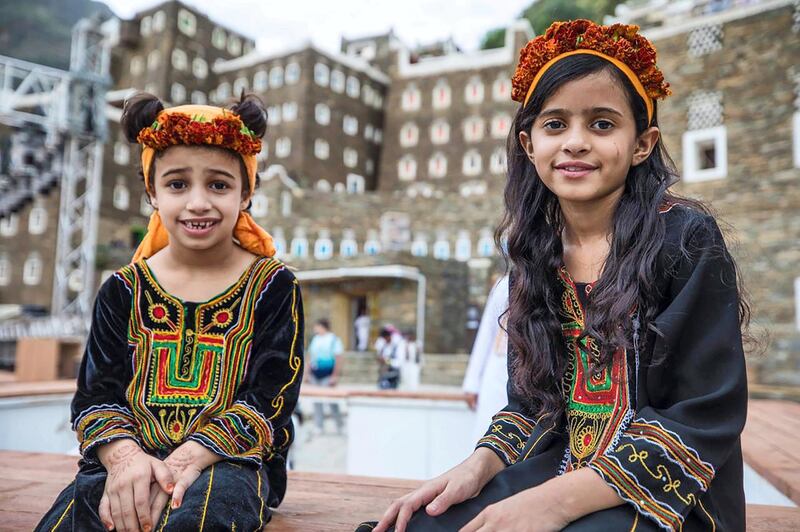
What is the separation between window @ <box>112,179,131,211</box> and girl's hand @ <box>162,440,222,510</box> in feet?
105

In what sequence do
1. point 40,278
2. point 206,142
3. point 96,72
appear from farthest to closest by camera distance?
point 40,278
point 96,72
point 206,142

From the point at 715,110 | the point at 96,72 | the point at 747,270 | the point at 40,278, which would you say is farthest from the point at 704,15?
the point at 40,278

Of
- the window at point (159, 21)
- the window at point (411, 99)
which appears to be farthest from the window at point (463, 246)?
the window at point (159, 21)

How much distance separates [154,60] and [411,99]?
45.4 ft

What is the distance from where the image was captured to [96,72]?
14.6 m

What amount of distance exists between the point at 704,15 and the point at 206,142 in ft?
42.3

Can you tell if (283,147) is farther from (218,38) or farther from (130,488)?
(130,488)

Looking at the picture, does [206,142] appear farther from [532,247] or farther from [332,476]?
[332,476]

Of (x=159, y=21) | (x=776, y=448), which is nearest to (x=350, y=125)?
(x=159, y=21)

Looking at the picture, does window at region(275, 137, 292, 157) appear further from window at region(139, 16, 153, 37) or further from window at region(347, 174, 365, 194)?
window at region(139, 16, 153, 37)

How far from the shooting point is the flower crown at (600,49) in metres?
1.53

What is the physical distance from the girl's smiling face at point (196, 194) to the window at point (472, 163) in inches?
1285

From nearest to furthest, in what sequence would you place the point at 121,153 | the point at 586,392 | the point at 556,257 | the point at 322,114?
1. the point at 586,392
2. the point at 556,257
3. the point at 121,153
4. the point at 322,114

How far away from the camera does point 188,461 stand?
5.60 ft
